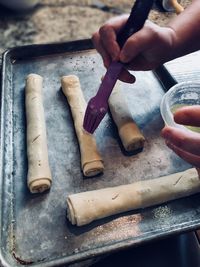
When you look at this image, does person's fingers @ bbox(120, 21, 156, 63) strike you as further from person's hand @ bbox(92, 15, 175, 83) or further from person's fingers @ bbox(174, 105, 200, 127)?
person's fingers @ bbox(174, 105, 200, 127)

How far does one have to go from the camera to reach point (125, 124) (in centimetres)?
141

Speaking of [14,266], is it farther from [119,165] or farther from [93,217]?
[119,165]

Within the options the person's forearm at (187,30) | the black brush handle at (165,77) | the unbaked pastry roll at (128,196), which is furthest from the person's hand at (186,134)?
the black brush handle at (165,77)

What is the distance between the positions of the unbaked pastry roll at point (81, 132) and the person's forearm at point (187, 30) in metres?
0.45

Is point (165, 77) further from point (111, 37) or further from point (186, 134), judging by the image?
point (186, 134)

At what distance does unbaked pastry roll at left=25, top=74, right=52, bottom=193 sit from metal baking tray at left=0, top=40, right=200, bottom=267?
0.13ft

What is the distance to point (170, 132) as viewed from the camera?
3.07 feet

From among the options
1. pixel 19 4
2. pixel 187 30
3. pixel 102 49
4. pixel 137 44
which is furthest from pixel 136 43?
pixel 19 4

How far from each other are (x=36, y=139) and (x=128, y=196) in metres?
0.42

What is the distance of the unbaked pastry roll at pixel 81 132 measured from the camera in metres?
1.28

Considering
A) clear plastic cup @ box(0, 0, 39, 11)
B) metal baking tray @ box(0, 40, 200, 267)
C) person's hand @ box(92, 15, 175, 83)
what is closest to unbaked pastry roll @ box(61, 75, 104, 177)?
metal baking tray @ box(0, 40, 200, 267)

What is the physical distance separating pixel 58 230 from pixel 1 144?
0.39 metres

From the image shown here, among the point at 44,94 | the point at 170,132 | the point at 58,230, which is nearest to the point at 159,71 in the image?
the point at 44,94

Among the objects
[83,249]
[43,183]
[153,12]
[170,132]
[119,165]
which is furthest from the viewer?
[153,12]
